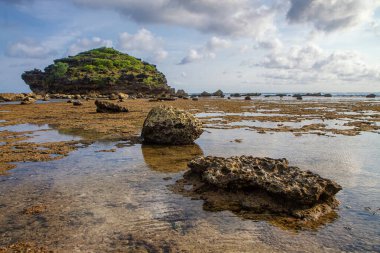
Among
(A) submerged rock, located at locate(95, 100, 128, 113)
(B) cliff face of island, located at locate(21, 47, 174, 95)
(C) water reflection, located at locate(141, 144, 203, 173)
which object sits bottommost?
(C) water reflection, located at locate(141, 144, 203, 173)

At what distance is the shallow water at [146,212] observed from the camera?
5523 mm

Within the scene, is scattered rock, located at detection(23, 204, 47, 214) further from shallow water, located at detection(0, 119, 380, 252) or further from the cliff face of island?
the cliff face of island

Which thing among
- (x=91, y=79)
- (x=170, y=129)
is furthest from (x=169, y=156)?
(x=91, y=79)

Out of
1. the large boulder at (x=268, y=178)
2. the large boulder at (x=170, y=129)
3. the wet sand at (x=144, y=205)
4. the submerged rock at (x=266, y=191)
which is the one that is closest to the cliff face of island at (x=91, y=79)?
the large boulder at (x=170, y=129)

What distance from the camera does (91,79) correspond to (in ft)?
311

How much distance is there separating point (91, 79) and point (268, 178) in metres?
93.6

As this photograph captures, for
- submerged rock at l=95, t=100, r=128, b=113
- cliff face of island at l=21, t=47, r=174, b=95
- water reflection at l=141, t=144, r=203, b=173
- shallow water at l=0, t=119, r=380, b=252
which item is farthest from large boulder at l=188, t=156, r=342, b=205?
cliff face of island at l=21, t=47, r=174, b=95

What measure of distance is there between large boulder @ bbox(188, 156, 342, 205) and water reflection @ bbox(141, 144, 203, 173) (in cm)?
165

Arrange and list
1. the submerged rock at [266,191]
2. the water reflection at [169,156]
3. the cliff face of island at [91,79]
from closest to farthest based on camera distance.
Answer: the submerged rock at [266,191]
the water reflection at [169,156]
the cliff face of island at [91,79]

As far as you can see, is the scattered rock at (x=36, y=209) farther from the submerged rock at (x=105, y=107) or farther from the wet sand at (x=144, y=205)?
the submerged rock at (x=105, y=107)

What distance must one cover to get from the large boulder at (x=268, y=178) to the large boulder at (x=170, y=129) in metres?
5.74

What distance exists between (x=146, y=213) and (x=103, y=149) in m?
7.08

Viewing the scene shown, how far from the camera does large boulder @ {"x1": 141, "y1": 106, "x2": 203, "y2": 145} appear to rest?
584 inches

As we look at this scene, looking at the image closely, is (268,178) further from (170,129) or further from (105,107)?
(105,107)
